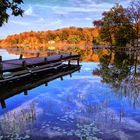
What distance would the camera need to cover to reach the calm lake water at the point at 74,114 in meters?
9.59

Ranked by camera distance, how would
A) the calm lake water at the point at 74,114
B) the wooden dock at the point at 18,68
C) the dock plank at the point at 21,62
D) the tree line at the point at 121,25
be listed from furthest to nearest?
the tree line at the point at 121,25 < the dock plank at the point at 21,62 < the wooden dock at the point at 18,68 < the calm lake water at the point at 74,114

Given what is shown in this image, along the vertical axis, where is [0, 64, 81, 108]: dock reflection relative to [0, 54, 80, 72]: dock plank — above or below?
below

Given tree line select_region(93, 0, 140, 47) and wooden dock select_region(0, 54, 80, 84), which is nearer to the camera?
wooden dock select_region(0, 54, 80, 84)

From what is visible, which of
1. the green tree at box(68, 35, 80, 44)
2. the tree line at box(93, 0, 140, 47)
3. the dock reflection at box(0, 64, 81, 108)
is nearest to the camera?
the dock reflection at box(0, 64, 81, 108)

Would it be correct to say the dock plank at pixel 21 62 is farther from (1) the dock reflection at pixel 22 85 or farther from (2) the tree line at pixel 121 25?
(2) the tree line at pixel 121 25

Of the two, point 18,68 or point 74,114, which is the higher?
point 18,68

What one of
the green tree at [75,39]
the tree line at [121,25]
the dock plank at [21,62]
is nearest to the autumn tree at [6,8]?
the dock plank at [21,62]

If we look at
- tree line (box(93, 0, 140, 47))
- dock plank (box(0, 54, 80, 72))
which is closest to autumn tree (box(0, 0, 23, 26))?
dock plank (box(0, 54, 80, 72))

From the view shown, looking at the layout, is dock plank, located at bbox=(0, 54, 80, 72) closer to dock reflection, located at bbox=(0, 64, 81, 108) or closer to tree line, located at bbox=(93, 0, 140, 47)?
dock reflection, located at bbox=(0, 64, 81, 108)

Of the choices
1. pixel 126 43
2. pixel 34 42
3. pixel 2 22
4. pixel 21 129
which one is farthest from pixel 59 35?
pixel 21 129

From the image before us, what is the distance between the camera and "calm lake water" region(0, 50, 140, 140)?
9.59 meters

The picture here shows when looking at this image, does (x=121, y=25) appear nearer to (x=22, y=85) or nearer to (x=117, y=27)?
(x=117, y=27)

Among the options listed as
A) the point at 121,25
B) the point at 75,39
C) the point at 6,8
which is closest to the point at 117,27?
the point at 121,25

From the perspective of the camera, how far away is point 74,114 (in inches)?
473
